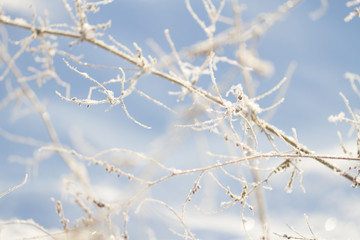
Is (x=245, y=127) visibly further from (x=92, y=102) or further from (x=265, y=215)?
(x=265, y=215)

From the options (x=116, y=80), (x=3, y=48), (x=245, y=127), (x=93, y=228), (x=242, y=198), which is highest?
(x=3, y=48)

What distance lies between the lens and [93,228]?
2.02 metres

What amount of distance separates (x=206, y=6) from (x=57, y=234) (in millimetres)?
1785

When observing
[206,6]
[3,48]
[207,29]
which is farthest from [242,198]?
[3,48]

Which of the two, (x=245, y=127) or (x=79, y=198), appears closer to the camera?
(x=245, y=127)

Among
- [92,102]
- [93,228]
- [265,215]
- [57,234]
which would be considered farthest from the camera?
[265,215]

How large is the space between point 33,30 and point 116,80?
0.85m

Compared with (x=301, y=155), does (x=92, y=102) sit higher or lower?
higher

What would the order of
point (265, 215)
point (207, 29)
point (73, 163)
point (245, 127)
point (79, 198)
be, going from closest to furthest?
point (245, 127) < point (79, 198) < point (207, 29) < point (265, 215) < point (73, 163)

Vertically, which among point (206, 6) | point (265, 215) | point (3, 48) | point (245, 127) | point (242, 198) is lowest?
point (242, 198)

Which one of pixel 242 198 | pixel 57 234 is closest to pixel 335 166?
pixel 242 198

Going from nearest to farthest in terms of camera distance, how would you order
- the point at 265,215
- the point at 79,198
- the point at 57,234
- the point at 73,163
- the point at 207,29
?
the point at 57,234
the point at 79,198
the point at 207,29
the point at 265,215
the point at 73,163

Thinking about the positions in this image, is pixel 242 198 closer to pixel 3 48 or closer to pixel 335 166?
pixel 335 166

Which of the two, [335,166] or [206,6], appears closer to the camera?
[335,166]
